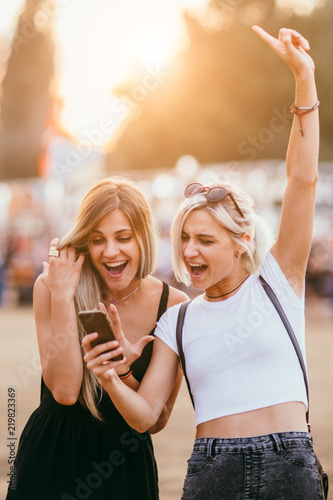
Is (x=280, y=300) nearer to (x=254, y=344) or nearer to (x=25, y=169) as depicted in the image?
(x=254, y=344)

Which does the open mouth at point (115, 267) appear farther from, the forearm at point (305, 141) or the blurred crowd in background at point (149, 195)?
the blurred crowd in background at point (149, 195)

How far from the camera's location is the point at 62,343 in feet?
9.13

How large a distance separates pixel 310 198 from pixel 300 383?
696 millimetres

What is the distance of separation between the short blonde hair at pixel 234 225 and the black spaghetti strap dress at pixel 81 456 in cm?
46

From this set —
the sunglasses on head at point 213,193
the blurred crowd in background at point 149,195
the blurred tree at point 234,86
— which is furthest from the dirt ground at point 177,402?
the blurred tree at point 234,86

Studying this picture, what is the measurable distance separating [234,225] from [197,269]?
0.22m

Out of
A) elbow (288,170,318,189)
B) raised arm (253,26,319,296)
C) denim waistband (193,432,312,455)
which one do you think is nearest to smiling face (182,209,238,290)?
raised arm (253,26,319,296)

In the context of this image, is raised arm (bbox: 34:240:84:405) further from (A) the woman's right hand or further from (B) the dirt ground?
(B) the dirt ground

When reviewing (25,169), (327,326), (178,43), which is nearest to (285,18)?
(178,43)

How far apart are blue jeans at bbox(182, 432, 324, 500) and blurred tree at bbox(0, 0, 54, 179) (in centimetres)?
5376

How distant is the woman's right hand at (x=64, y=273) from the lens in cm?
288

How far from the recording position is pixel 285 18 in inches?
1241

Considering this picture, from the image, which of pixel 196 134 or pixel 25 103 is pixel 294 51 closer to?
pixel 196 134

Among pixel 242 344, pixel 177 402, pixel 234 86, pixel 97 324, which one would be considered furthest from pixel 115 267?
pixel 234 86
